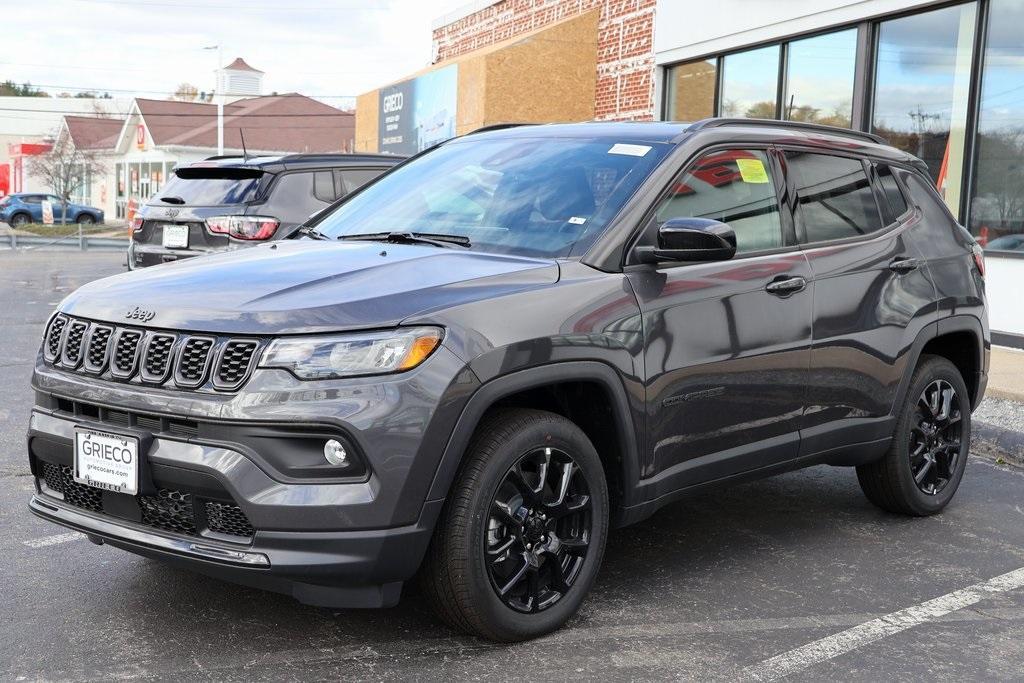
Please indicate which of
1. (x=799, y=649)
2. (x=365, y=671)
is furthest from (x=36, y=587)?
(x=799, y=649)

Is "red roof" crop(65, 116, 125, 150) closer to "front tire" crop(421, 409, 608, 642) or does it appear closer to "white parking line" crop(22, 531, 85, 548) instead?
"white parking line" crop(22, 531, 85, 548)

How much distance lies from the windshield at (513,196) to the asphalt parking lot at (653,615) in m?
1.37

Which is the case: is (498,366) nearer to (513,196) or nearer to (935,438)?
(513,196)

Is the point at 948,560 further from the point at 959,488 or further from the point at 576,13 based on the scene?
the point at 576,13

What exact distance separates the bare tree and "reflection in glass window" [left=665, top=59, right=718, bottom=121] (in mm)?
35516

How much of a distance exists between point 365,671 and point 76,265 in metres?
21.1

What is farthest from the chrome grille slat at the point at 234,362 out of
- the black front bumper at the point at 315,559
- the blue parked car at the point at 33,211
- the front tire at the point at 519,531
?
the blue parked car at the point at 33,211

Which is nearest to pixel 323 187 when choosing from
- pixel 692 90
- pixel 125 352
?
pixel 125 352

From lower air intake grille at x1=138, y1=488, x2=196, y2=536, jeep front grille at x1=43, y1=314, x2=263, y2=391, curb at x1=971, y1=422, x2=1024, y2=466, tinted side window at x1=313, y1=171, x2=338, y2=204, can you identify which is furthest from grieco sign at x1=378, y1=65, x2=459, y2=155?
lower air intake grille at x1=138, y1=488, x2=196, y2=536

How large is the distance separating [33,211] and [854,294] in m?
48.5

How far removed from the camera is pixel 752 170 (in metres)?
4.80

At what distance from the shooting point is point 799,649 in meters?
3.92

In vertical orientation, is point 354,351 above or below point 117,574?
above

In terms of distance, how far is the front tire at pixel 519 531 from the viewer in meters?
3.59
